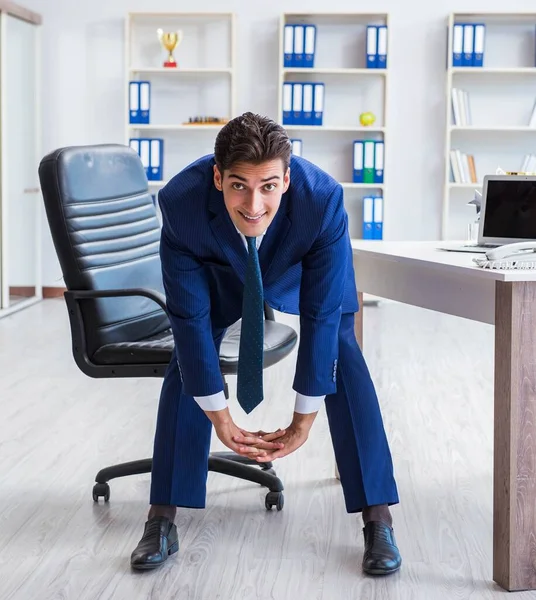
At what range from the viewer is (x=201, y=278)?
1990 millimetres

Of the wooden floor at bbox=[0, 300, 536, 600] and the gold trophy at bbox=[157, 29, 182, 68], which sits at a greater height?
the gold trophy at bbox=[157, 29, 182, 68]

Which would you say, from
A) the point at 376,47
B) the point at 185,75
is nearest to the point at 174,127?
the point at 185,75

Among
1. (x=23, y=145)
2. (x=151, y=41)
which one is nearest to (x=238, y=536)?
(x=23, y=145)

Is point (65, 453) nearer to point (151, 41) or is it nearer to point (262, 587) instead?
point (262, 587)

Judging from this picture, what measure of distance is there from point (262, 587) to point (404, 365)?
102 inches

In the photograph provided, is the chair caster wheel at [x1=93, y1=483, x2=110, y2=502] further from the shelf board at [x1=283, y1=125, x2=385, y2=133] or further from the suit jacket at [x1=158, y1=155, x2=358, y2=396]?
the shelf board at [x1=283, y1=125, x2=385, y2=133]

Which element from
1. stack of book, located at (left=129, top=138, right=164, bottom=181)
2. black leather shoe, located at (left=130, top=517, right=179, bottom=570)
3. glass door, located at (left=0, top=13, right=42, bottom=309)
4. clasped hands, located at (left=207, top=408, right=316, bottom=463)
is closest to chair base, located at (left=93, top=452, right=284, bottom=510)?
black leather shoe, located at (left=130, top=517, right=179, bottom=570)

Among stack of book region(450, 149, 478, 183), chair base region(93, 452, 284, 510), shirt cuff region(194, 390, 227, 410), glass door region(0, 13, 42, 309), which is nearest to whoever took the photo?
shirt cuff region(194, 390, 227, 410)

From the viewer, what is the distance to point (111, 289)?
8.48ft

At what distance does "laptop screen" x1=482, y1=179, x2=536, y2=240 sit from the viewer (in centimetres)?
245

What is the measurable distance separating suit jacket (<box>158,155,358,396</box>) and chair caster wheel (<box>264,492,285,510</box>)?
1.90 ft

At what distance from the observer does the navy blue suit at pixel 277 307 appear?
1.94m

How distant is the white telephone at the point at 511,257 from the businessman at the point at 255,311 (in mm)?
297

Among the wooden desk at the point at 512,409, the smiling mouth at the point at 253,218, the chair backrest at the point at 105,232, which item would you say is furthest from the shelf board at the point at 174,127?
the smiling mouth at the point at 253,218
